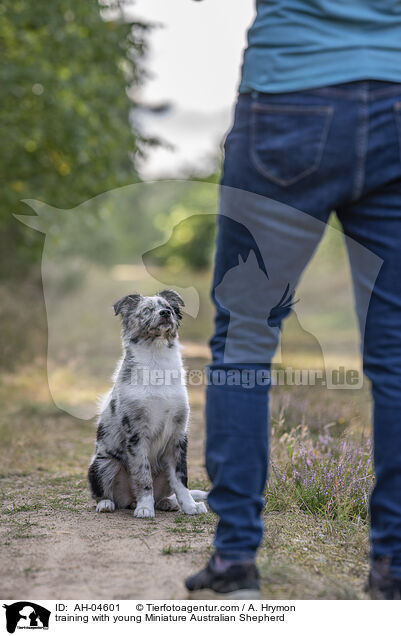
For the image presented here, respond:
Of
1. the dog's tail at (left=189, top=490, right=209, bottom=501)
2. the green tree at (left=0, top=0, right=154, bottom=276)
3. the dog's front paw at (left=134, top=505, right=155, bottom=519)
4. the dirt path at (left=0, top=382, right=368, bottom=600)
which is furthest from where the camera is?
the green tree at (left=0, top=0, right=154, bottom=276)

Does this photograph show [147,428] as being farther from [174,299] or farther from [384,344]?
[384,344]

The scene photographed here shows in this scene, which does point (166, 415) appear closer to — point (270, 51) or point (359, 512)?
point (359, 512)

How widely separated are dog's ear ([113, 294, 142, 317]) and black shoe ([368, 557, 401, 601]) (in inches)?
105

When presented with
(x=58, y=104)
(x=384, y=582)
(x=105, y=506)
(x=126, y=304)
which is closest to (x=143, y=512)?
(x=105, y=506)

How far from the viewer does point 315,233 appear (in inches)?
100.0

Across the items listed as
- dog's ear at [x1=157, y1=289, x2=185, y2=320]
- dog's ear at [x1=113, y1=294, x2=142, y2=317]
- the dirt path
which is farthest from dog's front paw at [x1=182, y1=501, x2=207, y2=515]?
dog's ear at [x1=113, y1=294, x2=142, y2=317]

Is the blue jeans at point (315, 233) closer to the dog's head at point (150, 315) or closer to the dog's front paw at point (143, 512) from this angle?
the dog's front paw at point (143, 512)

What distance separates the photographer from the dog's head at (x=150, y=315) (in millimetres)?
4656

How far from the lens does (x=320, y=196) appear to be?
2.47m

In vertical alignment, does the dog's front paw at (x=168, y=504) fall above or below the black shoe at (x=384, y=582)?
above

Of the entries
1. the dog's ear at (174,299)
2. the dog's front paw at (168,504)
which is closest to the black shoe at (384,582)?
the dog's front paw at (168,504)

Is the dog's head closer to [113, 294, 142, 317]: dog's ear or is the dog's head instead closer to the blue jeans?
[113, 294, 142, 317]: dog's ear
